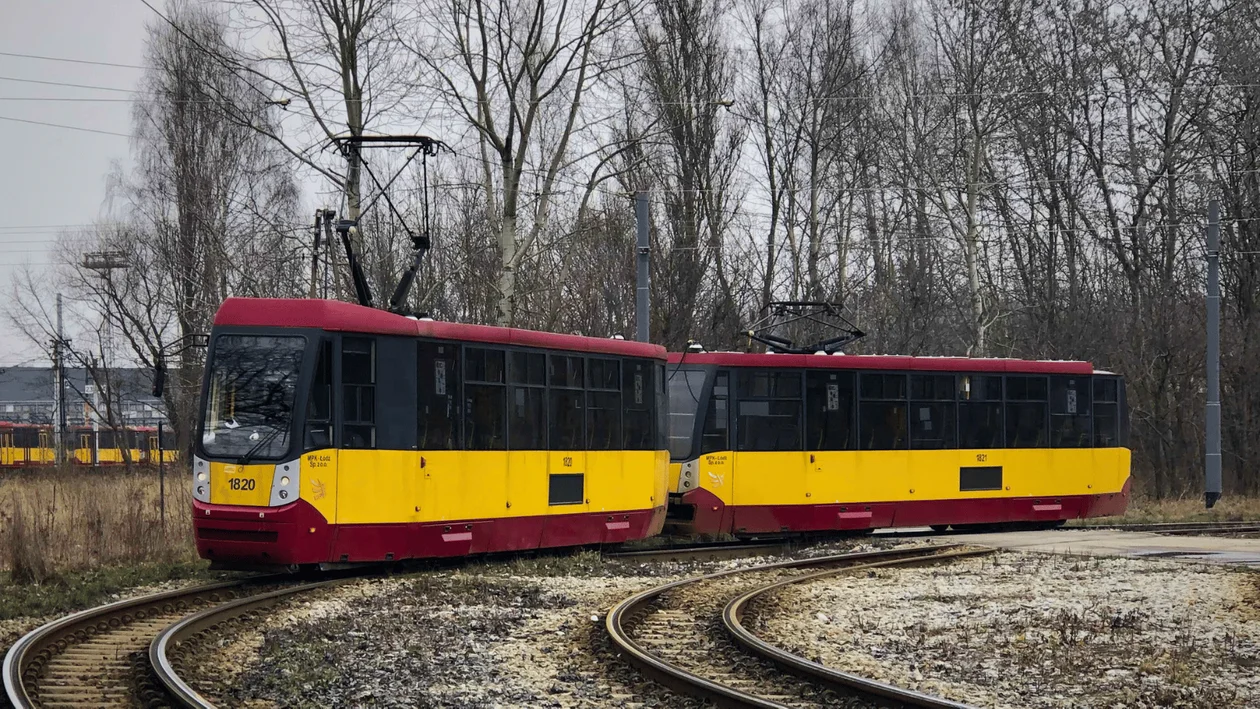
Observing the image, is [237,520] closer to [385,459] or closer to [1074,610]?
[385,459]

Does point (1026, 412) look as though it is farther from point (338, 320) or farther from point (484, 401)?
point (338, 320)

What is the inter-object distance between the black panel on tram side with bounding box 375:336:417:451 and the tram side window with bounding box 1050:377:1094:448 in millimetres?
12831

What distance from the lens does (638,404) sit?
20.5 m

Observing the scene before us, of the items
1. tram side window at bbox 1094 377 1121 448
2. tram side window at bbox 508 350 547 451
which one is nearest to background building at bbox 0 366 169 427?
tram side window at bbox 508 350 547 451

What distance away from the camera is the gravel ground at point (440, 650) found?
30.7 feet

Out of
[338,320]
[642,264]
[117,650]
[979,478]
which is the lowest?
[117,650]

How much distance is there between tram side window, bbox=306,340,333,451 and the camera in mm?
15328

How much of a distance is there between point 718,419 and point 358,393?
7.31 meters

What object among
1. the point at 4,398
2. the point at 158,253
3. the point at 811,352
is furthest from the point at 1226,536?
the point at 4,398

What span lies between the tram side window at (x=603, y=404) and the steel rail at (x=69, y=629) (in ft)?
17.7

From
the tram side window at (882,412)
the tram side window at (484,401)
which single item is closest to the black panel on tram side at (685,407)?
the tram side window at (882,412)

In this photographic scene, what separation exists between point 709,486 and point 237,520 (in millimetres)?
8460

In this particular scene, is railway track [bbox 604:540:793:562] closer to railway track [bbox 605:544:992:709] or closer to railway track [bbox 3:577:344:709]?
railway track [bbox 605:544:992:709]

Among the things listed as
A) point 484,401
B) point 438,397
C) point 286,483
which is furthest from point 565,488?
point 286,483
